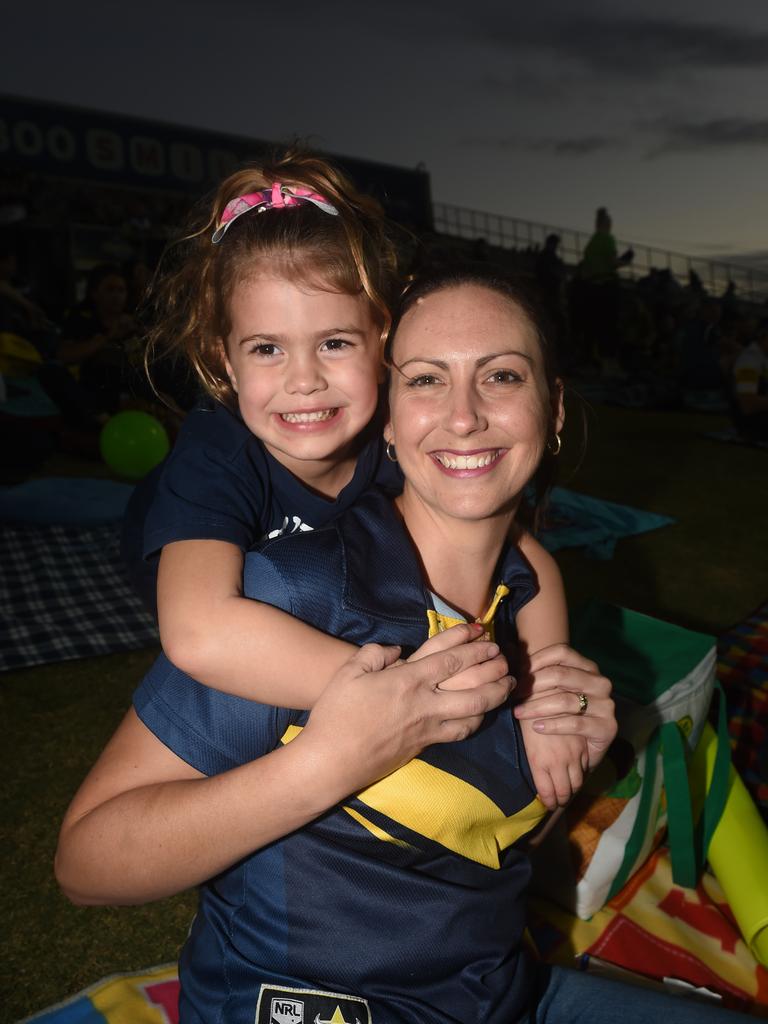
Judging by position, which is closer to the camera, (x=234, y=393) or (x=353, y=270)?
(x=353, y=270)

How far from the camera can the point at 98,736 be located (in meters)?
2.58

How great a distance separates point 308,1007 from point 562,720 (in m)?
0.57

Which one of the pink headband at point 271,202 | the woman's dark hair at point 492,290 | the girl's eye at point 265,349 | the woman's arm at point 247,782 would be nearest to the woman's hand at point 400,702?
the woman's arm at point 247,782

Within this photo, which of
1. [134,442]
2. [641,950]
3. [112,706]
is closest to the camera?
[641,950]

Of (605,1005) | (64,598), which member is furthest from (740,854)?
(64,598)

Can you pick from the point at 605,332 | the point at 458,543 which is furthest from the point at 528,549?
the point at 605,332

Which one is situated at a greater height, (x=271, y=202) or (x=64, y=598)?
(x=271, y=202)

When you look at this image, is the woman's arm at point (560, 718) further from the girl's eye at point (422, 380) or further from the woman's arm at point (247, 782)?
the girl's eye at point (422, 380)

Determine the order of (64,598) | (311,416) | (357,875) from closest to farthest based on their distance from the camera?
1. (357,875)
2. (311,416)
3. (64,598)

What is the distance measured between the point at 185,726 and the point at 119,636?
7.67 feet

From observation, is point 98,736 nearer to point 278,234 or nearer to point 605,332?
point 278,234

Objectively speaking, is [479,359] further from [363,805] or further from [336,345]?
[363,805]

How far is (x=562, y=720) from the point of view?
Result: 4.25 feet

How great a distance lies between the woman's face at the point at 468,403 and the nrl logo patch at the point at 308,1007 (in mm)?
742
